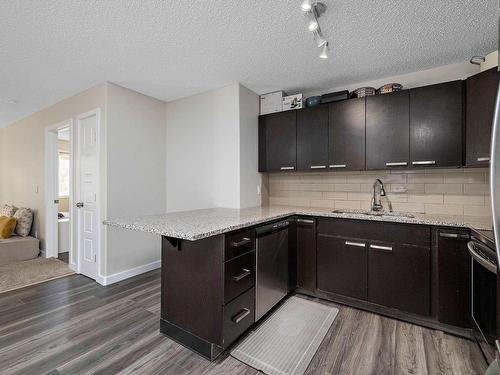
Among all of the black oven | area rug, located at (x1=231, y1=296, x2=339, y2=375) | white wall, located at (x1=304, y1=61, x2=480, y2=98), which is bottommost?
area rug, located at (x1=231, y1=296, x2=339, y2=375)

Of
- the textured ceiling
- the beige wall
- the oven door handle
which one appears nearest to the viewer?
the oven door handle

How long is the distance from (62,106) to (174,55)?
2.41 metres

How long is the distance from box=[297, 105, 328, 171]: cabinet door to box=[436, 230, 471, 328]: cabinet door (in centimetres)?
136

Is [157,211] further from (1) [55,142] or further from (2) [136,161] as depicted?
(1) [55,142]

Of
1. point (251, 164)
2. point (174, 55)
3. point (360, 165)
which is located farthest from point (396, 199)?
point (174, 55)

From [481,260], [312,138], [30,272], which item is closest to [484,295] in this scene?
[481,260]

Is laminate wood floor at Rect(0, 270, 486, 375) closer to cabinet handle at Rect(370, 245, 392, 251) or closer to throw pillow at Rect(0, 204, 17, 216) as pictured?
cabinet handle at Rect(370, 245, 392, 251)

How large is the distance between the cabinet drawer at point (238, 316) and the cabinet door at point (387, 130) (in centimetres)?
185

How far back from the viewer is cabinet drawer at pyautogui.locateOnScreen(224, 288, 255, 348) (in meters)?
1.70

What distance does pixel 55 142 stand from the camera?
158 inches

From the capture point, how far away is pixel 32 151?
4.36 metres

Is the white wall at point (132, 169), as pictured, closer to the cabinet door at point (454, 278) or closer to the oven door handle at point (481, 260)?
the cabinet door at point (454, 278)

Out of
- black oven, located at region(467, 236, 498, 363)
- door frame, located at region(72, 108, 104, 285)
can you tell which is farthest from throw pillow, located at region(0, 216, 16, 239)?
black oven, located at region(467, 236, 498, 363)

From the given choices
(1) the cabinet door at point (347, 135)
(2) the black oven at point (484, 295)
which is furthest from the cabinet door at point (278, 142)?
(2) the black oven at point (484, 295)
